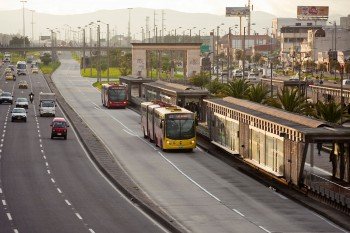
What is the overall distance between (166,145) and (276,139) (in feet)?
51.2

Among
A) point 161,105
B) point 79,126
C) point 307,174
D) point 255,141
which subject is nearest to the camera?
point 307,174

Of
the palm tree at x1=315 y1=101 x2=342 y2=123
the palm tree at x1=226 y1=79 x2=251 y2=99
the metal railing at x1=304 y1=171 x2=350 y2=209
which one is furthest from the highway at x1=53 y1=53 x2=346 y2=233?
the palm tree at x1=226 y1=79 x2=251 y2=99

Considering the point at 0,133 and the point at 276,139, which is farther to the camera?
the point at 0,133

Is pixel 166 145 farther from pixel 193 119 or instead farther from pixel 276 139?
pixel 276 139

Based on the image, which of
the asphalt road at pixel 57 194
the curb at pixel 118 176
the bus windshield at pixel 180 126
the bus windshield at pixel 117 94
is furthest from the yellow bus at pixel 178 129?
the bus windshield at pixel 117 94

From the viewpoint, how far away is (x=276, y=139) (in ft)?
149

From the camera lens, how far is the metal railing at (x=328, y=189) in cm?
3685

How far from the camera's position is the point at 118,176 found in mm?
48719

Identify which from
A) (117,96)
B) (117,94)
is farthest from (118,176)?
(117,96)

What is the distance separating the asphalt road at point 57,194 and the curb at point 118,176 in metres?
0.36

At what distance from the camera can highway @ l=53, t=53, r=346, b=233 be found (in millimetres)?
35500

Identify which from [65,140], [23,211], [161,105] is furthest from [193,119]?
[23,211]

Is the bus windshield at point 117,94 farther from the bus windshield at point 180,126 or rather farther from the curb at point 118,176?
the bus windshield at point 180,126

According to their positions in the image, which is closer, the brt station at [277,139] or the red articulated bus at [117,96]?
the brt station at [277,139]
